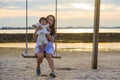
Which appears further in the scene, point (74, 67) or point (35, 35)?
point (74, 67)

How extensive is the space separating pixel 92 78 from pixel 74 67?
318 centimetres

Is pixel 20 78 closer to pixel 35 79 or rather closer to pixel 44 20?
pixel 35 79

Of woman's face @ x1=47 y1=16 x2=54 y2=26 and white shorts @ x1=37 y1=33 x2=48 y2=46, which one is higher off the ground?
woman's face @ x1=47 y1=16 x2=54 y2=26

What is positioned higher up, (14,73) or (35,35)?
(35,35)

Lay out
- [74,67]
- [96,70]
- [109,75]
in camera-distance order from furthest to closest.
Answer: [74,67] < [96,70] < [109,75]

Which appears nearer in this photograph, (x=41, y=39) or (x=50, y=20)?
(x=41, y=39)

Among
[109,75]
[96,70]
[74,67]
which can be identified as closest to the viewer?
[109,75]

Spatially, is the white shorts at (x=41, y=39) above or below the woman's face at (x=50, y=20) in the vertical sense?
below

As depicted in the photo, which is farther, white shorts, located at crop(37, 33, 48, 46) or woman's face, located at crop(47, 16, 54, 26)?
woman's face, located at crop(47, 16, 54, 26)

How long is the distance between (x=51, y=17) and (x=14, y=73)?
7.28ft

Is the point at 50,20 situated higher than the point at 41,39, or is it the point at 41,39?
the point at 50,20

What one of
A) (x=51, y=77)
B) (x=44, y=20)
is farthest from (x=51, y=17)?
(x=51, y=77)

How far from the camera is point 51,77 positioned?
12.7 metres

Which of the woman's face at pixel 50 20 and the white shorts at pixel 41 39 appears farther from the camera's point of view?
the woman's face at pixel 50 20
